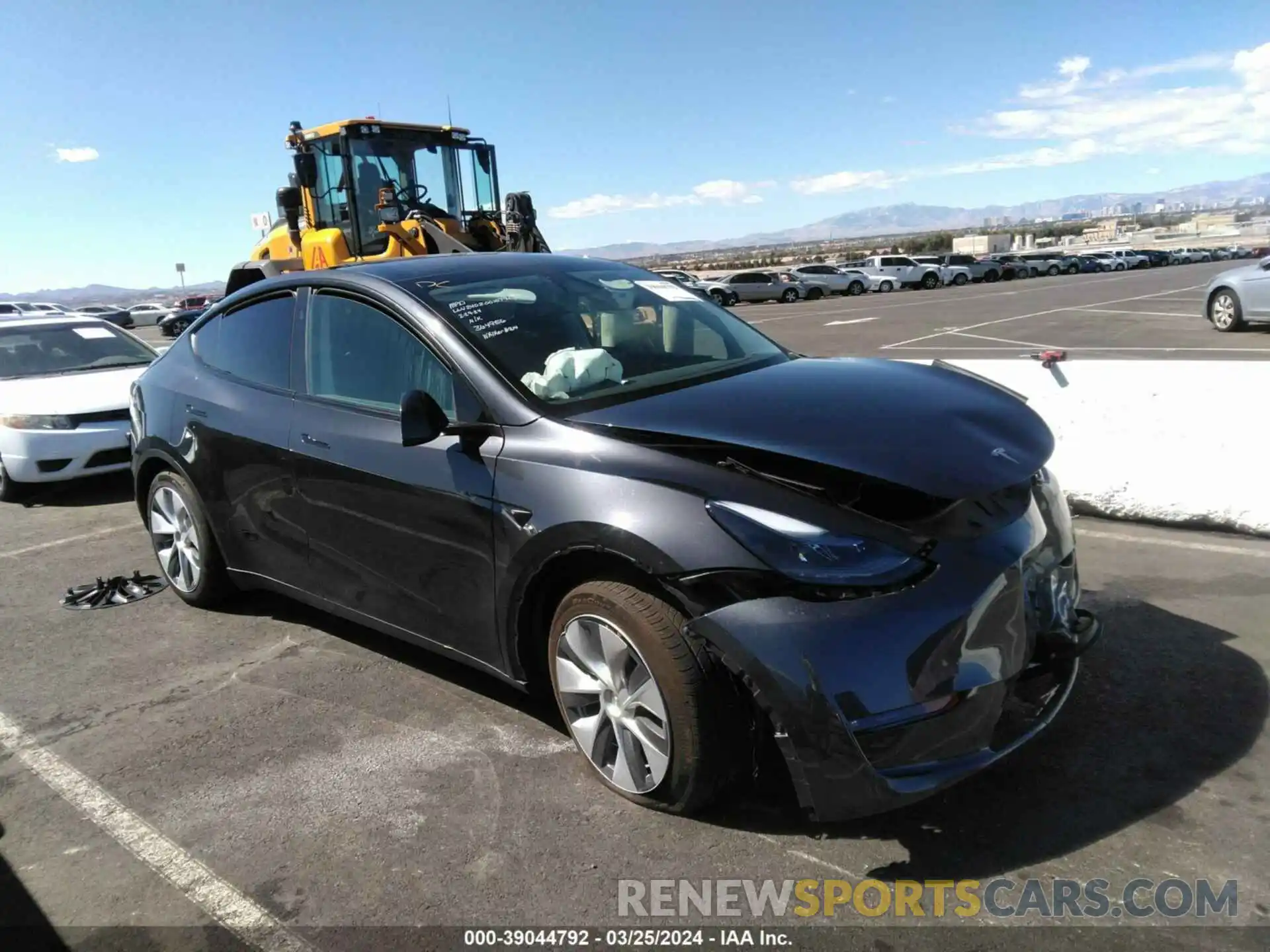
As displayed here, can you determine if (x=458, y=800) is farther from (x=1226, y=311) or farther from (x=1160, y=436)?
(x=1226, y=311)

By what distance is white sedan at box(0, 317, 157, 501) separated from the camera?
7168 mm

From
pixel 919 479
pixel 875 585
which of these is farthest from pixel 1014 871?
pixel 919 479

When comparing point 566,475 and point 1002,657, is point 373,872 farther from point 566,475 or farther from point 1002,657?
point 1002,657

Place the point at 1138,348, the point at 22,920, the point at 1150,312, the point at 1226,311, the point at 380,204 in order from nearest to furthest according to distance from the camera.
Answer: the point at 22,920 < the point at 380,204 < the point at 1138,348 < the point at 1226,311 < the point at 1150,312

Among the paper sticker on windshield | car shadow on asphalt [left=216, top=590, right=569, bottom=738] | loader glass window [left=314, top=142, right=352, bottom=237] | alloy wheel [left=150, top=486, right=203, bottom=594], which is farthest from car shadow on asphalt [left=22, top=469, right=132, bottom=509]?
the paper sticker on windshield

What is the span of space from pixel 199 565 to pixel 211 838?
2.05 metres

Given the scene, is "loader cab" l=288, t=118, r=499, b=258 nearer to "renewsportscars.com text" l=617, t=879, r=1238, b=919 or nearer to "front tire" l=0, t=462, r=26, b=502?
"front tire" l=0, t=462, r=26, b=502

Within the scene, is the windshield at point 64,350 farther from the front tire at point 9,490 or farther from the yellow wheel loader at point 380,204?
the yellow wheel loader at point 380,204

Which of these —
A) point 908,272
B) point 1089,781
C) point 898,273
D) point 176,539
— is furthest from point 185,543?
point 908,272

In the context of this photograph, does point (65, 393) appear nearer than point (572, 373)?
No

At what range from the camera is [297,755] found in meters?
3.31

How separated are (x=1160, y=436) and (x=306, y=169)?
11150 millimetres

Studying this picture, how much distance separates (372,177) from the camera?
12.7 meters

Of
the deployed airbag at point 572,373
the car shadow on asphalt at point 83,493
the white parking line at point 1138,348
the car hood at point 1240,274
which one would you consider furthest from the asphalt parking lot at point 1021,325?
the car shadow on asphalt at point 83,493
